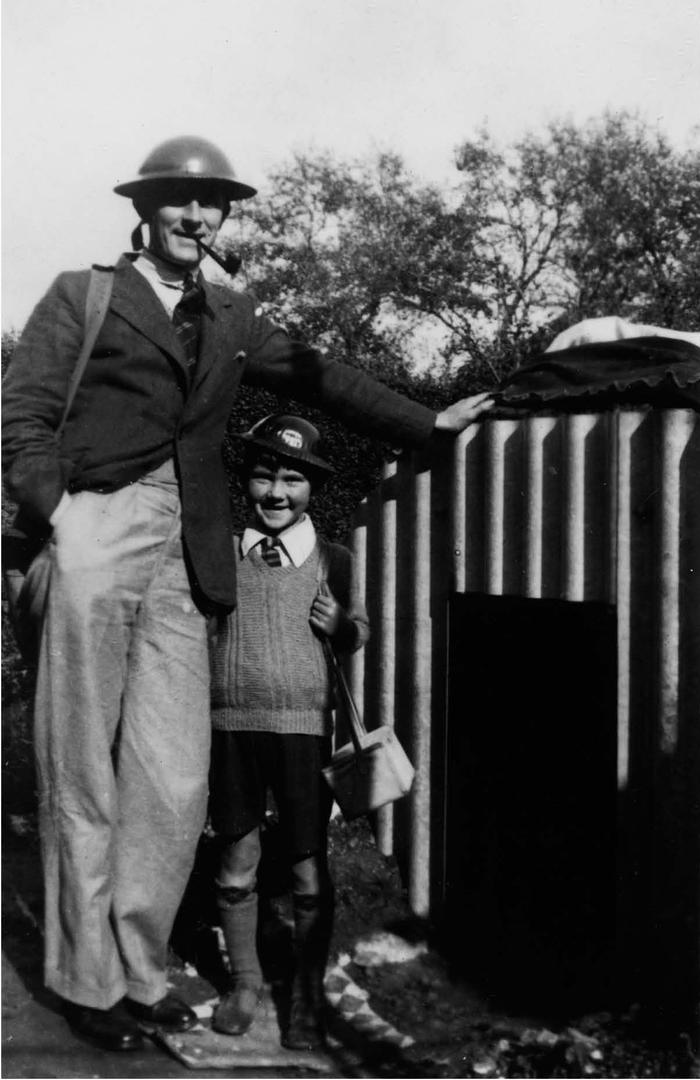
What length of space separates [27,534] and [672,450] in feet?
6.49

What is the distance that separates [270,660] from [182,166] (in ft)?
5.24

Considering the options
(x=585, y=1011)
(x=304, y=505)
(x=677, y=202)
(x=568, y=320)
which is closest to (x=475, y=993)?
(x=585, y=1011)

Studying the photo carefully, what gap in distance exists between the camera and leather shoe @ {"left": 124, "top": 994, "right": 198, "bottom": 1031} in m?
3.37

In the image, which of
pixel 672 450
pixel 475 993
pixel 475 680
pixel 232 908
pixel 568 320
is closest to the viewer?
pixel 672 450

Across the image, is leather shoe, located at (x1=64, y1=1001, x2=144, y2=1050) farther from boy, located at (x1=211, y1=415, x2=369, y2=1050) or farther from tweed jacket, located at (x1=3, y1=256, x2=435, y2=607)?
tweed jacket, located at (x1=3, y1=256, x2=435, y2=607)

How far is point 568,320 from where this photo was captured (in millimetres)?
24125

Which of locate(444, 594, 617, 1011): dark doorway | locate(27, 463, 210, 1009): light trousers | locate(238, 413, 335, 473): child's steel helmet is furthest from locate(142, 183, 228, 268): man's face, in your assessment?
locate(444, 594, 617, 1011): dark doorway

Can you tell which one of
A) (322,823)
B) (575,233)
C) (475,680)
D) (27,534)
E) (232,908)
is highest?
(575,233)

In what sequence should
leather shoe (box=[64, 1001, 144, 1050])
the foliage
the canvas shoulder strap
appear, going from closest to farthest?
leather shoe (box=[64, 1001, 144, 1050]) < the canvas shoulder strap < the foliage

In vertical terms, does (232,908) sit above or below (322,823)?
below

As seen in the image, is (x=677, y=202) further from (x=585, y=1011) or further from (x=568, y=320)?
(x=585, y=1011)

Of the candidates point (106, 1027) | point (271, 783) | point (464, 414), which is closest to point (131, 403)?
point (464, 414)

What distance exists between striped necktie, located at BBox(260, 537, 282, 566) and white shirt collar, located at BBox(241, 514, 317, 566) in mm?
13

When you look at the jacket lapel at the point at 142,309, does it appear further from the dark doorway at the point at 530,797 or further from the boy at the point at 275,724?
the dark doorway at the point at 530,797
